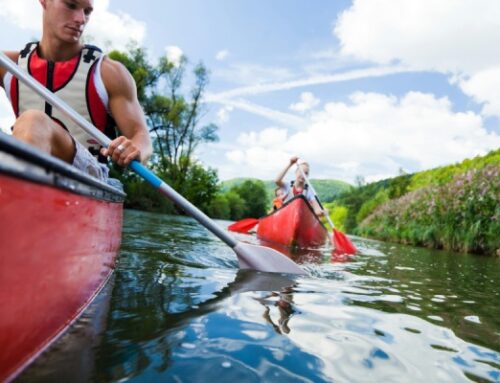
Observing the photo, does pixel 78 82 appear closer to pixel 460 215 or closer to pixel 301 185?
pixel 301 185

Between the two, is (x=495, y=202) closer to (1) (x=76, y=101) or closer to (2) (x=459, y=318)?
(2) (x=459, y=318)

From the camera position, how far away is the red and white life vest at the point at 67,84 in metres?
2.14

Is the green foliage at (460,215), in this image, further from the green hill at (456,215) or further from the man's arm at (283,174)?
the man's arm at (283,174)

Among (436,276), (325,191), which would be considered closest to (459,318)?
(436,276)

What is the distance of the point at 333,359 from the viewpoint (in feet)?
4.40

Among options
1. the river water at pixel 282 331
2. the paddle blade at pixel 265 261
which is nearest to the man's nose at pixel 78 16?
the river water at pixel 282 331

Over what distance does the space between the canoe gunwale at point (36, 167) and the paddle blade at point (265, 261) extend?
6.23 feet

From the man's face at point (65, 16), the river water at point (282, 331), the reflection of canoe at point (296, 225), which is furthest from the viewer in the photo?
the reflection of canoe at point (296, 225)

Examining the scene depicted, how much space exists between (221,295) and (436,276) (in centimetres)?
249

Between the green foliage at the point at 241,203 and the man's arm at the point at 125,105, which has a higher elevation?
the green foliage at the point at 241,203

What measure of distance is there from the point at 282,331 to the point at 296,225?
4451 mm

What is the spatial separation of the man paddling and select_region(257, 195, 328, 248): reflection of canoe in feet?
13.0

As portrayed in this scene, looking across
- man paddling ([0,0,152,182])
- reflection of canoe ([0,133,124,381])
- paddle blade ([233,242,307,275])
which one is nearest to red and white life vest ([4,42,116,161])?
man paddling ([0,0,152,182])

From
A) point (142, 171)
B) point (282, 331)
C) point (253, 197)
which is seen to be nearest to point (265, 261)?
point (142, 171)
